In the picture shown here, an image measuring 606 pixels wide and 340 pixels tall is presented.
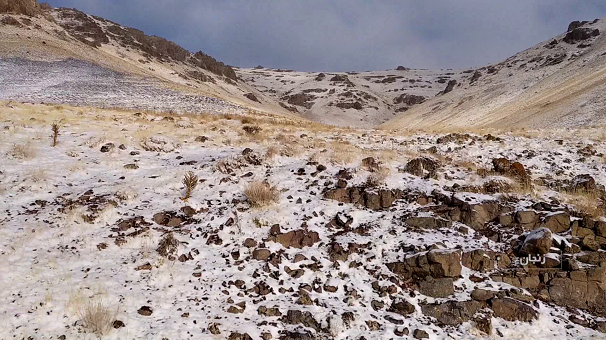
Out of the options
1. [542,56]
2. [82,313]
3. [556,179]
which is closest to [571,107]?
[556,179]

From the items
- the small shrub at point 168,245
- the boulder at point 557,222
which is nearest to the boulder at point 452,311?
the boulder at point 557,222

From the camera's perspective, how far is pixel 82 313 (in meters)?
5.25

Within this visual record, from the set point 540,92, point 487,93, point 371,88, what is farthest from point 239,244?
point 371,88

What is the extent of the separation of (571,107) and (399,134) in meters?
15.5

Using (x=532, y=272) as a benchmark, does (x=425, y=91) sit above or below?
above

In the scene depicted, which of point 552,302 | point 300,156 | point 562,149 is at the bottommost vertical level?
point 552,302

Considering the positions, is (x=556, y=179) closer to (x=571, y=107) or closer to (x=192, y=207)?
(x=192, y=207)

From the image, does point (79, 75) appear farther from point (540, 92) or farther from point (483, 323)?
point (540, 92)

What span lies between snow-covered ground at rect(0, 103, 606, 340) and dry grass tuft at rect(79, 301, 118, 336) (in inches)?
1.0

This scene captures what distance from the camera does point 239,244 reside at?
738 centimetres

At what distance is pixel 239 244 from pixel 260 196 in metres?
1.44

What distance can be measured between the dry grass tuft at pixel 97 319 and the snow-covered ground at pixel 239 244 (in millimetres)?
26

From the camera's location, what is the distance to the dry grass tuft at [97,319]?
507 centimetres

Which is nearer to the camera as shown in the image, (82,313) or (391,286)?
(82,313)
